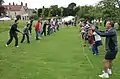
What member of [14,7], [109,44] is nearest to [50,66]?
[109,44]

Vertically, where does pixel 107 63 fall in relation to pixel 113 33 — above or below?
below

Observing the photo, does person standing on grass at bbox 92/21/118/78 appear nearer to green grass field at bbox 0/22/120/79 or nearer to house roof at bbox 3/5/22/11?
green grass field at bbox 0/22/120/79

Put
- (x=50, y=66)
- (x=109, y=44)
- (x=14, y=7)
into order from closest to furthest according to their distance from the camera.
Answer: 1. (x=109, y=44)
2. (x=50, y=66)
3. (x=14, y=7)

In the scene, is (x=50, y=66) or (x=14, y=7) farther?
(x=14, y=7)

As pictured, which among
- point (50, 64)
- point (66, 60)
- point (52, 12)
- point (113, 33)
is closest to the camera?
point (113, 33)

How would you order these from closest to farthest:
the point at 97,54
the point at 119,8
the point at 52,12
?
the point at 97,54, the point at 119,8, the point at 52,12

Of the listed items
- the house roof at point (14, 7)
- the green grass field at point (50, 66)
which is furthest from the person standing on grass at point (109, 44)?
the house roof at point (14, 7)

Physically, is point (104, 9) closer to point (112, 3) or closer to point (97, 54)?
point (112, 3)

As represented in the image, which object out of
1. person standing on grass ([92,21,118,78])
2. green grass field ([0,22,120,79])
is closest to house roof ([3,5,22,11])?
green grass field ([0,22,120,79])

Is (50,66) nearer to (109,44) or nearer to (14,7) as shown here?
(109,44)

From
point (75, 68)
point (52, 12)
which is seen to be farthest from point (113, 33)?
point (52, 12)

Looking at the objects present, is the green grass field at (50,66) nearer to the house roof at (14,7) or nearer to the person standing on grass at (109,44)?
the person standing on grass at (109,44)

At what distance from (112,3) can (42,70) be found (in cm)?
4547

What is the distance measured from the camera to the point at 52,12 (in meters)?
132
